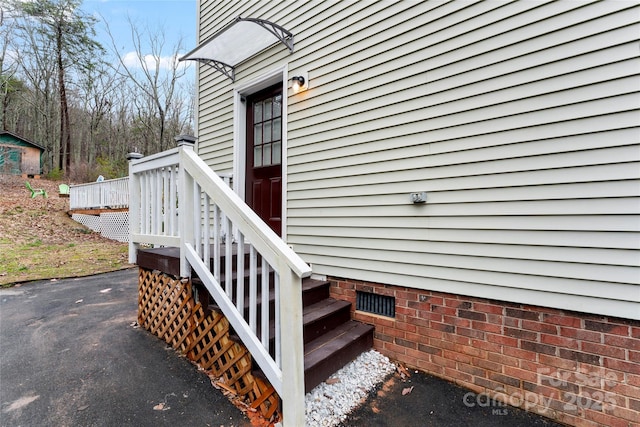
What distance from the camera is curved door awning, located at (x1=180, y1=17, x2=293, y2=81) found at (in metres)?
3.24

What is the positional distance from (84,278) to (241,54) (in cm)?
471

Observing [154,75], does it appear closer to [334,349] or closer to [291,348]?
[334,349]

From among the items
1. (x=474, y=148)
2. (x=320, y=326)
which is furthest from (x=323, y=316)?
(x=474, y=148)

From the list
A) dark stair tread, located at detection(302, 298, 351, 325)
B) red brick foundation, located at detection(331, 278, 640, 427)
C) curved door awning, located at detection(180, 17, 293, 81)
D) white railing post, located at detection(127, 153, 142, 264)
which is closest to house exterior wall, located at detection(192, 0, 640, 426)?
red brick foundation, located at detection(331, 278, 640, 427)

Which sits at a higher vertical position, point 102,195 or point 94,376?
point 102,195

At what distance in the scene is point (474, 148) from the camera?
2.23 meters

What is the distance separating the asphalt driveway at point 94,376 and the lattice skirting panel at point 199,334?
10 cm

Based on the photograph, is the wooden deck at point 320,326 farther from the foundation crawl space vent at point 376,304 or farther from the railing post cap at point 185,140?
the railing post cap at point 185,140

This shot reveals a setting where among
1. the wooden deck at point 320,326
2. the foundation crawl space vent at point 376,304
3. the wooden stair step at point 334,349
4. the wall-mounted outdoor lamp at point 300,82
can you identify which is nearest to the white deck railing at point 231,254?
the wooden deck at point 320,326

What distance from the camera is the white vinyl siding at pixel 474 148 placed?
1.78 meters

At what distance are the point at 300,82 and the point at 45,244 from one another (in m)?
8.55

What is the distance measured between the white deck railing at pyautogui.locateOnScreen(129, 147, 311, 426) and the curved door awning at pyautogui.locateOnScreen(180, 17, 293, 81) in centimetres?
166

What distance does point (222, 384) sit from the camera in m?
2.19

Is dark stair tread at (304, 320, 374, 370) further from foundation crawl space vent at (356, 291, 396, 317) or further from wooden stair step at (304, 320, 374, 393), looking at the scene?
foundation crawl space vent at (356, 291, 396, 317)
